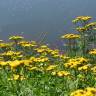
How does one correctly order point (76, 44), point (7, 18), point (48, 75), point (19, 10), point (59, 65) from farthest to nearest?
1. point (19, 10)
2. point (7, 18)
3. point (76, 44)
4. point (59, 65)
5. point (48, 75)

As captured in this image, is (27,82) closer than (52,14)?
Yes

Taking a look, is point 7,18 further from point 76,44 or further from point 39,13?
point 76,44

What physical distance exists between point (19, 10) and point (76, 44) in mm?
39299

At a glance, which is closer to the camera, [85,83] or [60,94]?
[60,94]

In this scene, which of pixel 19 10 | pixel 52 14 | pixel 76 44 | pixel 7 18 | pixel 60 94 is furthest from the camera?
pixel 19 10

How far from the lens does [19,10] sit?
51469 mm

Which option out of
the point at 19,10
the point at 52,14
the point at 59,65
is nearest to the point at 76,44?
the point at 59,65

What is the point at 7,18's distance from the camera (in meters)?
42.9

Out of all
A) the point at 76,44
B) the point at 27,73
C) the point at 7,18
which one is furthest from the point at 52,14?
the point at 27,73

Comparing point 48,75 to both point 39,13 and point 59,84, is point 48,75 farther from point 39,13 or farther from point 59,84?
point 39,13

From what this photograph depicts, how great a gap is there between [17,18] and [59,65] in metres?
32.9

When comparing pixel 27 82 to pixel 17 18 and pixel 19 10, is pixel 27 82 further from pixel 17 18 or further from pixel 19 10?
pixel 19 10

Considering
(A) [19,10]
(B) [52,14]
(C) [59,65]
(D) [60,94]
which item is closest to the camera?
(D) [60,94]

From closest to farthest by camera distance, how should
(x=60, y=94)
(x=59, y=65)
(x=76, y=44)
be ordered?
(x=60, y=94) < (x=59, y=65) < (x=76, y=44)
